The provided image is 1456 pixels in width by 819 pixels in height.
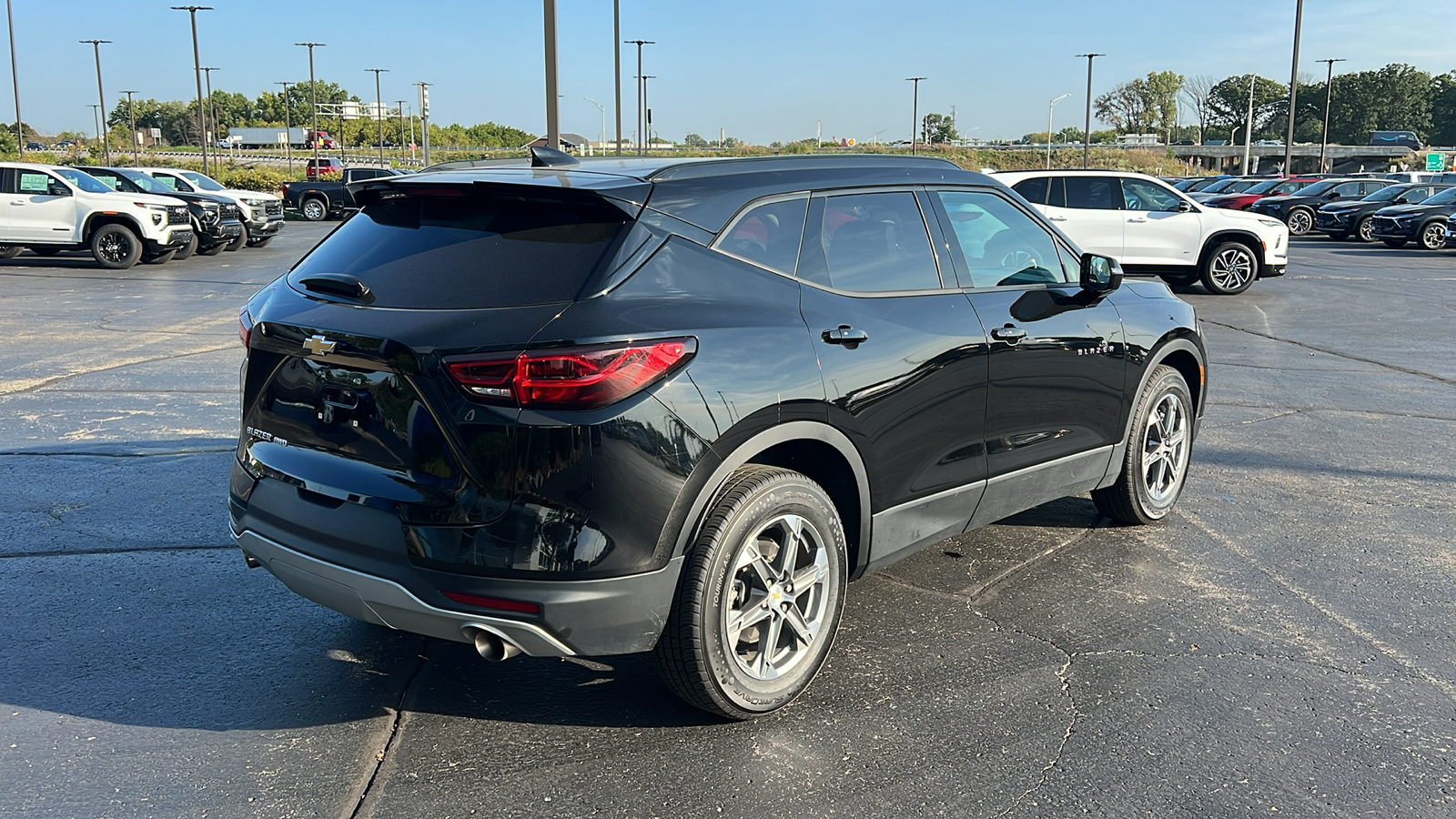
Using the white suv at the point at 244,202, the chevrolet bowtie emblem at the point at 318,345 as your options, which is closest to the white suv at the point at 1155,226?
the chevrolet bowtie emblem at the point at 318,345

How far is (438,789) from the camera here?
3137mm

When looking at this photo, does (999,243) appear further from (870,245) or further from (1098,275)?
(870,245)

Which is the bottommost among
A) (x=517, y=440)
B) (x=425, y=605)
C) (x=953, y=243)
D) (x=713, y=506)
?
(x=425, y=605)

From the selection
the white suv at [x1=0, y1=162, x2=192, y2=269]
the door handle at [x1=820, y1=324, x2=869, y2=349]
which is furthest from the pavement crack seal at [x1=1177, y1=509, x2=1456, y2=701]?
the white suv at [x1=0, y1=162, x2=192, y2=269]

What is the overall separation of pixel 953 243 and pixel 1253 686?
6.26ft

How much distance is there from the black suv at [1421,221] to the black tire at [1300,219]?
5.25m

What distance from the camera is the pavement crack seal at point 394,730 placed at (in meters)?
3.08

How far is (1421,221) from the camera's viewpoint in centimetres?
2777

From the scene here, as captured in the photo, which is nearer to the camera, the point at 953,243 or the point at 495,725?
the point at 495,725

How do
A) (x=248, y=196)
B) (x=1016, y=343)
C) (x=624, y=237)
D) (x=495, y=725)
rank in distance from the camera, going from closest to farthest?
(x=624, y=237), (x=495, y=725), (x=1016, y=343), (x=248, y=196)

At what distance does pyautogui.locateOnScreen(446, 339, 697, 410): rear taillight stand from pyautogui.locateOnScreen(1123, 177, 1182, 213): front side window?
15832 mm

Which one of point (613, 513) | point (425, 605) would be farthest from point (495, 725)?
point (613, 513)

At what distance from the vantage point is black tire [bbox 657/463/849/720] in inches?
130

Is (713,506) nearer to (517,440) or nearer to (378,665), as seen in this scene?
(517,440)
